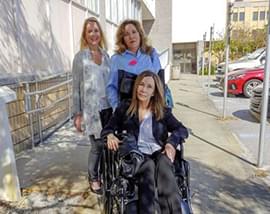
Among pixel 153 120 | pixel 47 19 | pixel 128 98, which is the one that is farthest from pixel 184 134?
pixel 47 19

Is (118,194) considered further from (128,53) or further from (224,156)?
(224,156)

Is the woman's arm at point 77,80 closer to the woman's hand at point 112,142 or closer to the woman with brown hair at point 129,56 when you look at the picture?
the woman with brown hair at point 129,56

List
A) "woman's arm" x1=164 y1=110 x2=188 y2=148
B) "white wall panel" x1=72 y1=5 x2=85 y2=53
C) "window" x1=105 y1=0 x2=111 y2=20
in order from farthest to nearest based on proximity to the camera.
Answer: "window" x1=105 y1=0 x2=111 y2=20, "white wall panel" x1=72 y1=5 x2=85 y2=53, "woman's arm" x1=164 y1=110 x2=188 y2=148

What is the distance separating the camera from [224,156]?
453 cm

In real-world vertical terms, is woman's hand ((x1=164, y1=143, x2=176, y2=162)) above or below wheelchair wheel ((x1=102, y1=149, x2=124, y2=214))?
above

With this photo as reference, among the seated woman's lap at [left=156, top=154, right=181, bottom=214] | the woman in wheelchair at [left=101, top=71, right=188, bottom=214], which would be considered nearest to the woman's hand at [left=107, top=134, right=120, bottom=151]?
the woman in wheelchair at [left=101, top=71, right=188, bottom=214]

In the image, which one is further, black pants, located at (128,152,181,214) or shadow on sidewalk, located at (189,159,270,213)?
shadow on sidewalk, located at (189,159,270,213)

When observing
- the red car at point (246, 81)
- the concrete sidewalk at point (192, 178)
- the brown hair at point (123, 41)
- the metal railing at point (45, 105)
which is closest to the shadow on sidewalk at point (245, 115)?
the concrete sidewalk at point (192, 178)

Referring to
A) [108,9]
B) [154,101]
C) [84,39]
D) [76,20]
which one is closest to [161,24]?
[108,9]

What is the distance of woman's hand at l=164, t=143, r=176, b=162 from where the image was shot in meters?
2.37

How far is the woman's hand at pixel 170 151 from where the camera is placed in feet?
7.79

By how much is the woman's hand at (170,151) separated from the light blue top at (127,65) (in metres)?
0.66

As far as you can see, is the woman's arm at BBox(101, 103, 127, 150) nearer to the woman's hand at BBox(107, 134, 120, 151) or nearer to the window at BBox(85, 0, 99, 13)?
the woman's hand at BBox(107, 134, 120, 151)

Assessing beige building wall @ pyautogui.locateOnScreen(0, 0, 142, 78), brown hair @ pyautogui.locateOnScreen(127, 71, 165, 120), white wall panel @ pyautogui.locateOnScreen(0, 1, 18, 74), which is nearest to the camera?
brown hair @ pyautogui.locateOnScreen(127, 71, 165, 120)
